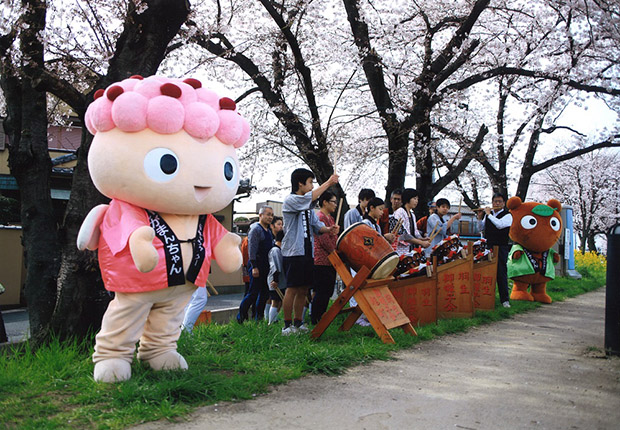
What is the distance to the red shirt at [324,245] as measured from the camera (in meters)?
6.63

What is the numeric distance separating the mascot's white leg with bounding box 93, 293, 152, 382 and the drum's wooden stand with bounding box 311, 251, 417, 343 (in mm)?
2326

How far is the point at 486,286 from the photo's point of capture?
8.98m

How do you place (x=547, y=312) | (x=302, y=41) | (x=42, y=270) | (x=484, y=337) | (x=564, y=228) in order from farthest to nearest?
1. (x=564, y=228)
2. (x=302, y=41)
3. (x=547, y=312)
4. (x=484, y=337)
5. (x=42, y=270)

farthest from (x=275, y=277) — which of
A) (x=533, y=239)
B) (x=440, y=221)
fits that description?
(x=533, y=239)

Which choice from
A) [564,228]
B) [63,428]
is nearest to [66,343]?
[63,428]

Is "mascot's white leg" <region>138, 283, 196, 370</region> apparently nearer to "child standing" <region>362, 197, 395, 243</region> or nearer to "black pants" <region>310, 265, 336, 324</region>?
"black pants" <region>310, 265, 336, 324</region>

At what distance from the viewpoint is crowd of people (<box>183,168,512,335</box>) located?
619 centimetres

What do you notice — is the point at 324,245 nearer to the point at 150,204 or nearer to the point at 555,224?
the point at 150,204

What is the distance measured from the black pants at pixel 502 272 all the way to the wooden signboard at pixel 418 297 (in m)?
2.87

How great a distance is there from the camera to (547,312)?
9.52 m

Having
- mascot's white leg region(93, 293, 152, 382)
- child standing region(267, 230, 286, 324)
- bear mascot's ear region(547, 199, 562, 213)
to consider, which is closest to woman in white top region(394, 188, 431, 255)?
child standing region(267, 230, 286, 324)

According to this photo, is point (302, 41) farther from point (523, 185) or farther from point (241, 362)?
point (523, 185)

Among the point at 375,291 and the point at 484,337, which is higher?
the point at 375,291

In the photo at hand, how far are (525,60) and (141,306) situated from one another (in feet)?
42.0
